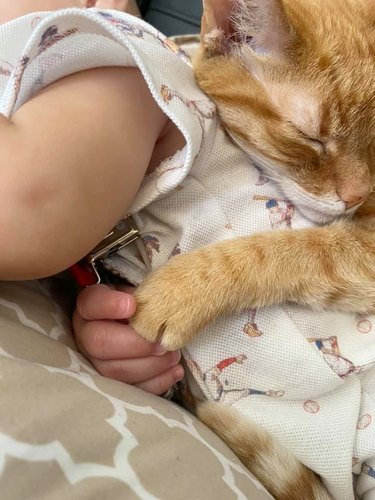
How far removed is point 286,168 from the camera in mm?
855

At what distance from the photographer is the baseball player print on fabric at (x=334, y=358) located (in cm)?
78

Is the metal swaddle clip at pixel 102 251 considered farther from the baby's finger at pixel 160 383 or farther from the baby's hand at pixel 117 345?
the baby's finger at pixel 160 383

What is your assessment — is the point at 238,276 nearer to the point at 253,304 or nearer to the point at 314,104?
the point at 253,304

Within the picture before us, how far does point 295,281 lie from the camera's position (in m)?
0.81

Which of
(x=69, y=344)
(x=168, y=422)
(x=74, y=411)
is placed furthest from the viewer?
(x=69, y=344)

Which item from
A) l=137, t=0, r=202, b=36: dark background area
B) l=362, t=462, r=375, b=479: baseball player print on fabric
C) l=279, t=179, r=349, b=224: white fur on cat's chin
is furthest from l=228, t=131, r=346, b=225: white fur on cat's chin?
l=137, t=0, r=202, b=36: dark background area

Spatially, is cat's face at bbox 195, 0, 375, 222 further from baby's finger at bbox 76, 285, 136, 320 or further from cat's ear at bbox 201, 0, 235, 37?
baby's finger at bbox 76, 285, 136, 320

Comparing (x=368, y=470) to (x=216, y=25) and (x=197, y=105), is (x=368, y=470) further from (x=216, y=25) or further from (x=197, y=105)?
(x=216, y=25)

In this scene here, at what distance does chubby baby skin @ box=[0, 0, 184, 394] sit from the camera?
625mm

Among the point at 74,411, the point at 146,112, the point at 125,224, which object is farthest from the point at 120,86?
the point at 74,411

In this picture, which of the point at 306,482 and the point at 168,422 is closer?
the point at 168,422

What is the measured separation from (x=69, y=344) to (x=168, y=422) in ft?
0.61

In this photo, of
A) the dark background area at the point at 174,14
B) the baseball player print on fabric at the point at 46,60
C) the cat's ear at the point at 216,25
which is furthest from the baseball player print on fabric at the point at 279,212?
the dark background area at the point at 174,14

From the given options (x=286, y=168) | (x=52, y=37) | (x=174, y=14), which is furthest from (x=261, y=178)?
(x=174, y=14)
